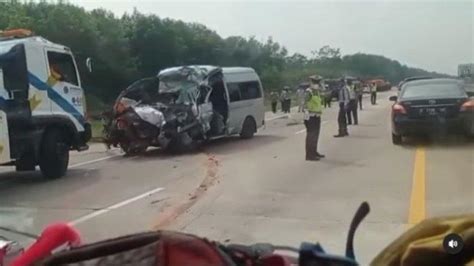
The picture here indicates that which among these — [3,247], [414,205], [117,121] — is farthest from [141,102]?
[3,247]

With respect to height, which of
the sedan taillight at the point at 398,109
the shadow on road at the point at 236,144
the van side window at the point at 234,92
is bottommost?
the shadow on road at the point at 236,144

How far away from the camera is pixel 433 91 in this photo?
1414cm

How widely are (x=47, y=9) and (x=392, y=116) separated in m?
7.62

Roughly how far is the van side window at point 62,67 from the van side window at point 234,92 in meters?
5.32

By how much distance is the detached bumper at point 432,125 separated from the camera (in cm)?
1388

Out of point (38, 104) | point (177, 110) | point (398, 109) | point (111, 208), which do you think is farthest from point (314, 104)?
point (111, 208)

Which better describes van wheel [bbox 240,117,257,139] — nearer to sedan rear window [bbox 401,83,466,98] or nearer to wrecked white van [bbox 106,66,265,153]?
wrecked white van [bbox 106,66,265,153]

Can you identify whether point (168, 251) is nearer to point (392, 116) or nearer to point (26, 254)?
point (26, 254)

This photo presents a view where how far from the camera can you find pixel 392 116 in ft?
46.7

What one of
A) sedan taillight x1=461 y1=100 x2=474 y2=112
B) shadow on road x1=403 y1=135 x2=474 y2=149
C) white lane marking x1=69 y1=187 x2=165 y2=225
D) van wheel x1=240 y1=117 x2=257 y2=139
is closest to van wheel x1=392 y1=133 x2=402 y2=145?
shadow on road x1=403 y1=135 x2=474 y2=149

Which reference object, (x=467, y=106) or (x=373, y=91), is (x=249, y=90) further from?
(x=467, y=106)

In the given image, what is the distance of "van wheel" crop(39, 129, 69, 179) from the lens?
37.6 feet

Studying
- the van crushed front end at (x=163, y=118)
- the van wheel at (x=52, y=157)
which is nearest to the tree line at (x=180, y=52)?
the van wheel at (x=52, y=157)

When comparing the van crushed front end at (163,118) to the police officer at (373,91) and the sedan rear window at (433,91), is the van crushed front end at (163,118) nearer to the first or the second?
the police officer at (373,91)
